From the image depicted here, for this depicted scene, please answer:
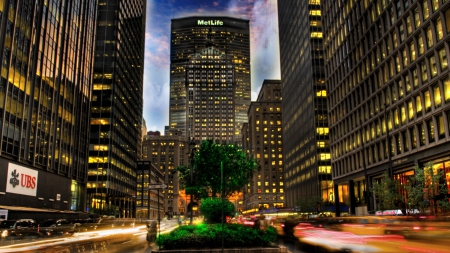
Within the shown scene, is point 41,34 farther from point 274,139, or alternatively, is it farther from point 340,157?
point 274,139

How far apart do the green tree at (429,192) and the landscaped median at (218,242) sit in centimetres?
2846

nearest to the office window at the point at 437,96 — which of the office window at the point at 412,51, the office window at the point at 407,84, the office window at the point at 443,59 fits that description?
the office window at the point at 443,59

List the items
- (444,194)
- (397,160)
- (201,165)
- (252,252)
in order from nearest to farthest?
(252,252)
(444,194)
(201,165)
(397,160)

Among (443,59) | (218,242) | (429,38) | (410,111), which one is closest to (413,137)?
(410,111)

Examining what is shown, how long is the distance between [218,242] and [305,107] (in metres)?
104

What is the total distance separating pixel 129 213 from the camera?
13088 cm

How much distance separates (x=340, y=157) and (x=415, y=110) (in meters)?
25.8

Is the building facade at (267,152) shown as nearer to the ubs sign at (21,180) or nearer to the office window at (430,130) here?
the ubs sign at (21,180)

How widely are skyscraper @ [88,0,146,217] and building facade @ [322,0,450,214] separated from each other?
6013 cm

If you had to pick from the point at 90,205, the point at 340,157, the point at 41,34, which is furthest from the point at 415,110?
the point at 90,205

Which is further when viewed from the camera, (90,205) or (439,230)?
(90,205)

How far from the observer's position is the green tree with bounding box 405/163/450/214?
41031 millimetres

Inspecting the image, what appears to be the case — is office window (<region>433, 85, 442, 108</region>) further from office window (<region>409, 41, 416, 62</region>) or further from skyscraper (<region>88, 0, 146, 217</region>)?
skyscraper (<region>88, 0, 146, 217</region>)

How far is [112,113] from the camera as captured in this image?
363 feet
